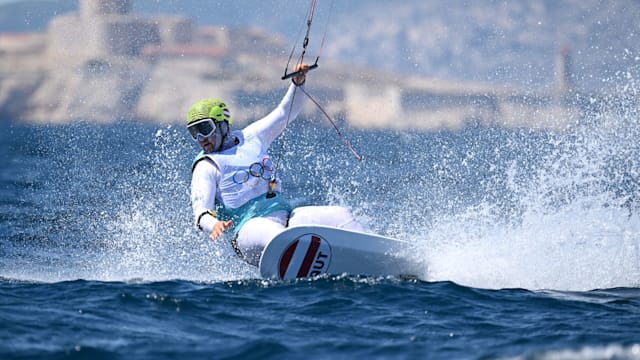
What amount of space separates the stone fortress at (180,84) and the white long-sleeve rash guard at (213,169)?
83.5 meters

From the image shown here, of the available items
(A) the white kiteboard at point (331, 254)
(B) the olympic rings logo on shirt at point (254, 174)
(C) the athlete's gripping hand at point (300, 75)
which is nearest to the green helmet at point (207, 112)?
(B) the olympic rings logo on shirt at point (254, 174)

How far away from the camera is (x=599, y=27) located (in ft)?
402

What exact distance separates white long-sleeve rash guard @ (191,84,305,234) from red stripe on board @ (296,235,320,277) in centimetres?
→ 94

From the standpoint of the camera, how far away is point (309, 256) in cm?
950

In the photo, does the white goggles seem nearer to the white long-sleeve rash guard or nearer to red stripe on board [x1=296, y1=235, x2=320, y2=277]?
the white long-sleeve rash guard

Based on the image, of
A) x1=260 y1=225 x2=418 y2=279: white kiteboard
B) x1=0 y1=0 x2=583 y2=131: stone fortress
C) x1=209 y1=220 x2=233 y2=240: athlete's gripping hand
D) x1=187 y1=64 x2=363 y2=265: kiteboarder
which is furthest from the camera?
x1=0 y1=0 x2=583 y2=131: stone fortress

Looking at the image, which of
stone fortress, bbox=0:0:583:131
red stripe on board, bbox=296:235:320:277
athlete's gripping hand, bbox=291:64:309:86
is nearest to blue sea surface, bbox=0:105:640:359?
red stripe on board, bbox=296:235:320:277

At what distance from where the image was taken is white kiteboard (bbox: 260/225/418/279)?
30.9 ft

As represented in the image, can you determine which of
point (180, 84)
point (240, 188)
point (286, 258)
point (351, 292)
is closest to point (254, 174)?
point (240, 188)

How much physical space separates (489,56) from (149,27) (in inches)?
1771

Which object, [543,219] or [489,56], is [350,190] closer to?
[543,219]

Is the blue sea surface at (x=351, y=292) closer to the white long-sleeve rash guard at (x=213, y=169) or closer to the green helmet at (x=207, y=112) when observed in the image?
the white long-sleeve rash guard at (x=213, y=169)

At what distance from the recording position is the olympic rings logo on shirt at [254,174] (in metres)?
9.78

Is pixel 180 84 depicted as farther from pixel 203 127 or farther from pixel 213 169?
pixel 213 169
